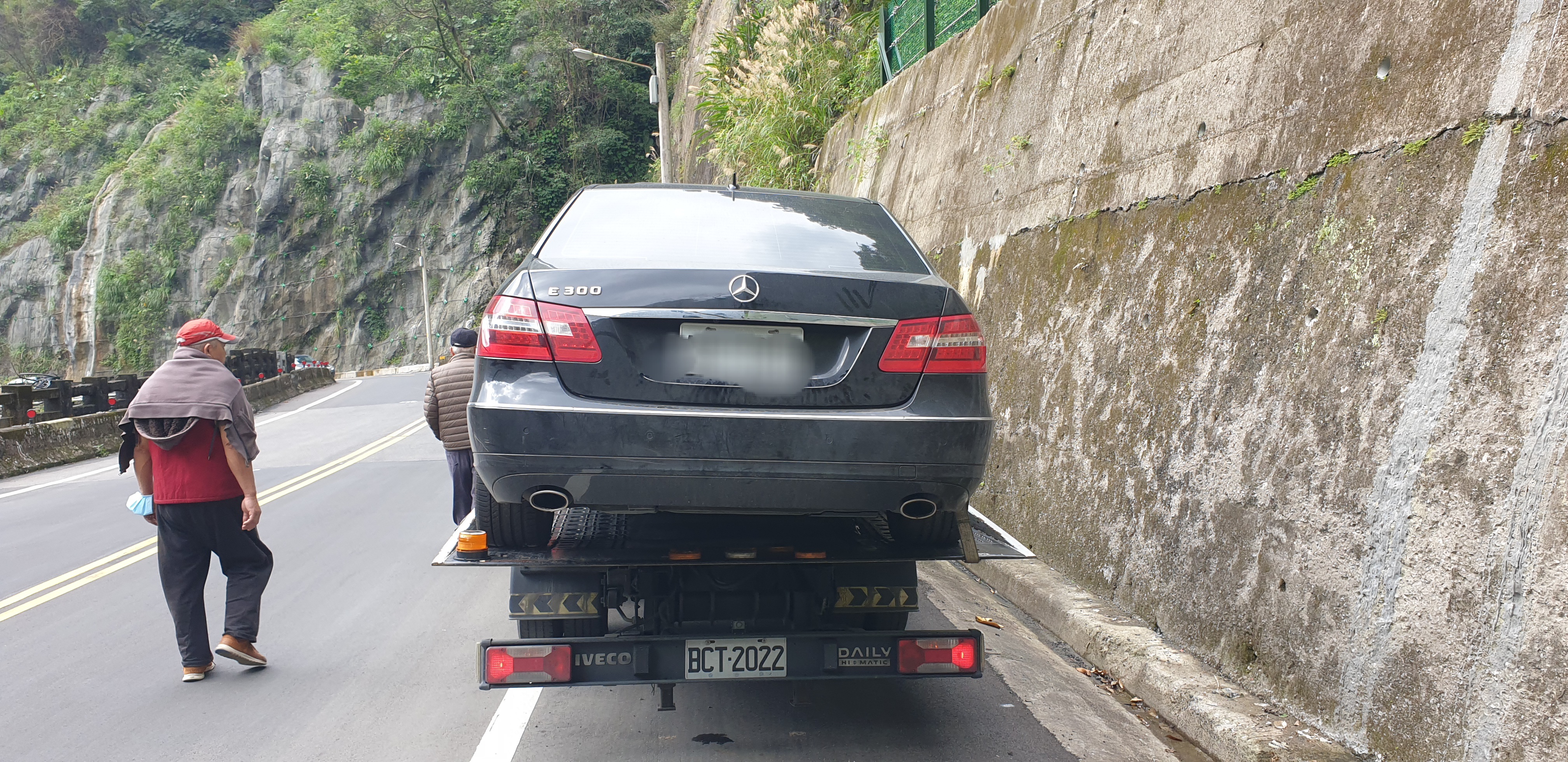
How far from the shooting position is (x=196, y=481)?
4.83 meters

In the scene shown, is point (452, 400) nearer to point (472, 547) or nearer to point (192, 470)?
point (192, 470)

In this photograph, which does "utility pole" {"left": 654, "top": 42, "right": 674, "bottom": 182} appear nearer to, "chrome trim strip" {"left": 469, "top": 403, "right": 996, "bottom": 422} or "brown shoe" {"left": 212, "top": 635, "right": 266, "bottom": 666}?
"brown shoe" {"left": 212, "top": 635, "right": 266, "bottom": 666}

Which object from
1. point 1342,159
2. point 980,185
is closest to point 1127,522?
point 1342,159

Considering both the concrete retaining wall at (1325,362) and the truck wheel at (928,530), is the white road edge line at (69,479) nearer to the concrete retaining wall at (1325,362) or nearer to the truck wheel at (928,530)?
the concrete retaining wall at (1325,362)

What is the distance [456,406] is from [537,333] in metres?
4.06

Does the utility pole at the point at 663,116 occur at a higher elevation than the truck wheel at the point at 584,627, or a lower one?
higher

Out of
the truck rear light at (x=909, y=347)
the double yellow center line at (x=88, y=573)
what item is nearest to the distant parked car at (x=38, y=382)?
the double yellow center line at (x=88, y=573)

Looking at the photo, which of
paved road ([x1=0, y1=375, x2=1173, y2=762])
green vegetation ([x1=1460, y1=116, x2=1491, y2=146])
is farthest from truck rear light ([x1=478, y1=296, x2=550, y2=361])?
green vegetation ([x1=1460, y1=116, x2=1491, y2=146])

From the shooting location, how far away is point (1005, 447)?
23.1 ft

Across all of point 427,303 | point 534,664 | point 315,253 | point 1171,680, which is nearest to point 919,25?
point 1171,680

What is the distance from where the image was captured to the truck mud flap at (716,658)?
3393mm

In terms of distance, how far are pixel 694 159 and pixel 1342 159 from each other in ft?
98.3

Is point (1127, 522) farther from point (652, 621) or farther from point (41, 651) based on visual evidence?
point (41, 651)

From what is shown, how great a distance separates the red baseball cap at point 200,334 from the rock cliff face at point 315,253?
159 ft
